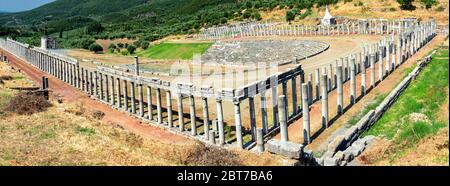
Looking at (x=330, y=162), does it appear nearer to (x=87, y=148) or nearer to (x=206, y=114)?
(x=87, y=148)

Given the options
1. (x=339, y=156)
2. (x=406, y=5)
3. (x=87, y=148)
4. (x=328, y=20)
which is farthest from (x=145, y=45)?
(x=339, y=156)

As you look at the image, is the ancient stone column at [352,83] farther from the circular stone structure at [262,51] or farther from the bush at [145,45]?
the bush at [145,45]

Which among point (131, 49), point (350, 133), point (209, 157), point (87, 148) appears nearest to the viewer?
point (209, 157)

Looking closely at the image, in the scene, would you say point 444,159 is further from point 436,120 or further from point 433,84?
point 433,84

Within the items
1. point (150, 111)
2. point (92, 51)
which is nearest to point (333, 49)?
point (150, 111)

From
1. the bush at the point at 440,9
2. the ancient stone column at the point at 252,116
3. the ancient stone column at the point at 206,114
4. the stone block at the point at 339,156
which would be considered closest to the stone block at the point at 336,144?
the stone block at the point at 339,156

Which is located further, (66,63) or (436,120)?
(66,63)
